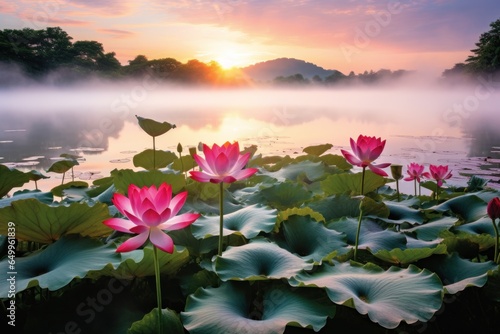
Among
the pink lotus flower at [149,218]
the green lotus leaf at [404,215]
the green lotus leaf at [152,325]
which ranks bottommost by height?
the green lotus leaf at [152,325]

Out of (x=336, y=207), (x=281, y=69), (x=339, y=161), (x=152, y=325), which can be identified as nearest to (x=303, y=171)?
(x=339, y=161)

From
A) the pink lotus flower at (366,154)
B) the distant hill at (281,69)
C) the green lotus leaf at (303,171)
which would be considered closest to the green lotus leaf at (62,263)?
the pink lotus flower at (366,154)

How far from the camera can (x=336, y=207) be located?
5.02 ft

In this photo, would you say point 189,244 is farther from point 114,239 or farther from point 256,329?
point 256,329

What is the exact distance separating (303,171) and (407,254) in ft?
3.87

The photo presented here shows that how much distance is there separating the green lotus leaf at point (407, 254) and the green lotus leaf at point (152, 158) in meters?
1.51

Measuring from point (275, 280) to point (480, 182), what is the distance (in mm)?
1721

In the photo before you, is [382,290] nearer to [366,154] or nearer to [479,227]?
[366,154]

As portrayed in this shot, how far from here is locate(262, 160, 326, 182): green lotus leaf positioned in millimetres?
2186

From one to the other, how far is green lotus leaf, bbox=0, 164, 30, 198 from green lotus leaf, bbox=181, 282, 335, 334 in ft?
3.28

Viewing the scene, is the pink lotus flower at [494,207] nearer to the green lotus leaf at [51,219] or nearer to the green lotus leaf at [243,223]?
the green lotus leaf at [243,223]

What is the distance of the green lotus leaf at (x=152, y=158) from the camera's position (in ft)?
7.80

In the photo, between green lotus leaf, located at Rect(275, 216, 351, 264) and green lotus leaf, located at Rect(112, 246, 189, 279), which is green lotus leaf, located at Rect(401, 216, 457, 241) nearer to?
green lotus leaf, located at Rect(275, 216, 351, 264)

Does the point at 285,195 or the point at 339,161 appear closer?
the point at 285,195
